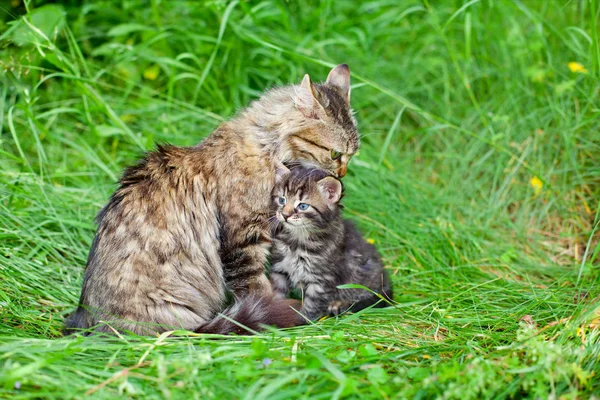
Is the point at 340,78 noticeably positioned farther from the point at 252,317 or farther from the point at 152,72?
the point at 152,72

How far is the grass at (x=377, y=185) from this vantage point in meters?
2.99

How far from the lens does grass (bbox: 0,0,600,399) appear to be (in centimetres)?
299

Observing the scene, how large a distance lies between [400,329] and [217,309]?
1128mm

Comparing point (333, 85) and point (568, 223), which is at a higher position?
point (333, 85)

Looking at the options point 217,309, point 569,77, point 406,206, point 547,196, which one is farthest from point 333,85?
point 569,77

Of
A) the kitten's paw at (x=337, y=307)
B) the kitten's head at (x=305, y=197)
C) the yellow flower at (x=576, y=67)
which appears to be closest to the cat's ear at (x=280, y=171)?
the kitten's head at (x=305, y=197)

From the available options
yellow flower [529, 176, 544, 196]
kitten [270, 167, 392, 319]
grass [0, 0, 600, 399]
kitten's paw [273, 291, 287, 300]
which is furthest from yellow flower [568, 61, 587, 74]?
kitten's paw [273, 291, 287, 300]

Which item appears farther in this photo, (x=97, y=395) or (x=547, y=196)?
(x=547, y=196)

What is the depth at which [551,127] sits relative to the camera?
5.60 metres

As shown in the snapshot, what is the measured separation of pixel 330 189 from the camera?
→ 4.10 metres

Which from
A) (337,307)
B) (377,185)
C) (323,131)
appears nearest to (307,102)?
(323,131)

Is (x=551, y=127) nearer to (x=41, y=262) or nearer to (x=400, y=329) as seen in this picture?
(x=400, y=329)

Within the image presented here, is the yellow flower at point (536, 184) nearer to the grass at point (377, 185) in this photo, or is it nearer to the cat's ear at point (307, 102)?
the grass at point (377, 185)

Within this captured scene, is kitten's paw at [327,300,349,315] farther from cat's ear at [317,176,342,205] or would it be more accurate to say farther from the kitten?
cat's ear at [317,176,342,205]
